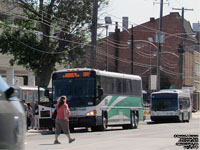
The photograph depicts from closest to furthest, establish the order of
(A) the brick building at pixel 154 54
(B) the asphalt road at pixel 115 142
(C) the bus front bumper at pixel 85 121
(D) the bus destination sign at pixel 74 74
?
(B) the asphalt road at pixel 115 142 → (C) the bus front bumper at pixel 85 121 → (D) the bus destination sign at pixel 74 74 → (A) the brick building at pixel 154 54

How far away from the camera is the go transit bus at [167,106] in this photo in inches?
1665

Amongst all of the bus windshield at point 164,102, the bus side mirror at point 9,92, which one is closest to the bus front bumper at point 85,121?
the bus windshield at point 164,102

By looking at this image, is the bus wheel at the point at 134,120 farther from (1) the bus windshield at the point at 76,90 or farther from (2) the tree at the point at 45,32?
(2) the tree at the point at 45,32

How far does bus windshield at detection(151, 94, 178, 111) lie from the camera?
1678 inches

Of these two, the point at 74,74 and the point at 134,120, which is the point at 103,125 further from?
the point at 134,120

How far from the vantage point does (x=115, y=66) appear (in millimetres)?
84750

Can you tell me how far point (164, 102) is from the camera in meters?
43.0

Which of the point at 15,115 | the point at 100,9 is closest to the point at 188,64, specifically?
the point at 100,9

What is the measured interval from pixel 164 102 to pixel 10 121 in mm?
39492

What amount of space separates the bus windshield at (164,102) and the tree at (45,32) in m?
8.25

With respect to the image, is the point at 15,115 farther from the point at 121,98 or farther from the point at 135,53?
the point at 135,53

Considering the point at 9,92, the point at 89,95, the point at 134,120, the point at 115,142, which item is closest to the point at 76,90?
the point at 89,95

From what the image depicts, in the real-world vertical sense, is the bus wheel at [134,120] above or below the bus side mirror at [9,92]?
below

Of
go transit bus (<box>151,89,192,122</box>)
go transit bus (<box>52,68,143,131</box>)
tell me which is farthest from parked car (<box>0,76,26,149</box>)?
go transit bus (<box>151,89,192,122</box>)
